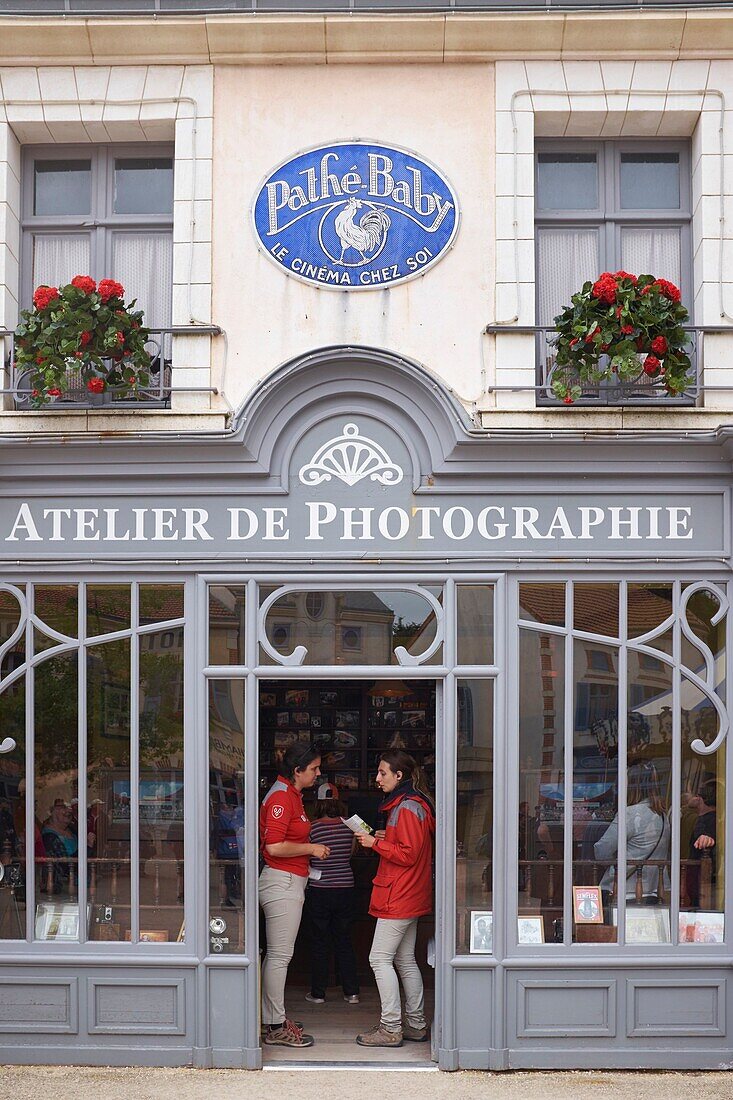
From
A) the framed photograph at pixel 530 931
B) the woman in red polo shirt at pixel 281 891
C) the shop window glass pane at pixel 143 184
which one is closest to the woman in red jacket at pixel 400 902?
the woman in red polo shirt at pixel 281 891

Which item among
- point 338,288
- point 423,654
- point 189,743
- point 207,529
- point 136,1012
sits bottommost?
point 136,1012

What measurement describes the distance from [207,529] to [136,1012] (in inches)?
119

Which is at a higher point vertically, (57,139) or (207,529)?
(57,139)

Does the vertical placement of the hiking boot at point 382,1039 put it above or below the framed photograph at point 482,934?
below

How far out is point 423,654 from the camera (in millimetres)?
7312

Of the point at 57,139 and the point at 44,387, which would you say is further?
the point at 57,139

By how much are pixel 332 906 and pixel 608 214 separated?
529 centimetres

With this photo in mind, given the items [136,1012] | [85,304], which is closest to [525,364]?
[85,304]

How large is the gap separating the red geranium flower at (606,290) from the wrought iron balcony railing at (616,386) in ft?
1.15

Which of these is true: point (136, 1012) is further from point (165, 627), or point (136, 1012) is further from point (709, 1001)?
point (709, 1001)

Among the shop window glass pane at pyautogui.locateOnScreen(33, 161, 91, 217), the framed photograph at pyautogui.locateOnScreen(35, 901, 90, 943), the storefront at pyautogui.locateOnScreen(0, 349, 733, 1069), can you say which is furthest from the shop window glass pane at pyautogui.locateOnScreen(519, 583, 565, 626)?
the shop window glass pane at pyautogui.locateOnScreen(33, 161, 91, 217)

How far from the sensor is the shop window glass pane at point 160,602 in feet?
24.3

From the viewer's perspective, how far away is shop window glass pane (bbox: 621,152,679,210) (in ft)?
25.9

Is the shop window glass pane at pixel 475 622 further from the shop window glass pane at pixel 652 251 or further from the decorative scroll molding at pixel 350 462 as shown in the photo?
the shop window glass pane at pixel 652 251
